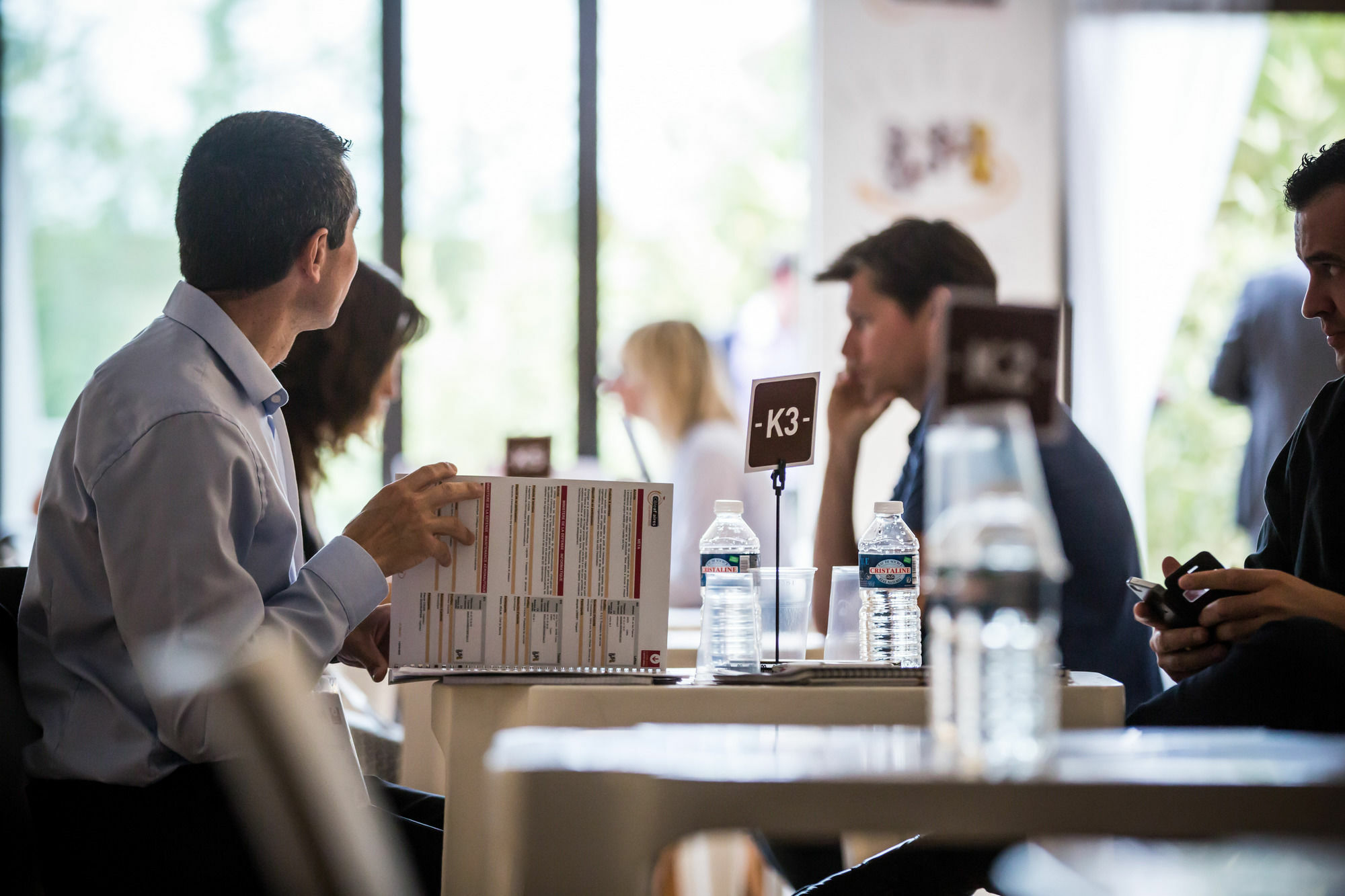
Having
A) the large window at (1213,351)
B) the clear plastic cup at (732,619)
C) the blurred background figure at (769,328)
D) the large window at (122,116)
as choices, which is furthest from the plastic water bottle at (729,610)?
the large window at (1213,351)

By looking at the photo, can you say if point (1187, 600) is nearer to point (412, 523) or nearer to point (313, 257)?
point (412, 523)

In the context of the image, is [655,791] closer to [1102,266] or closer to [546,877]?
[546,877]

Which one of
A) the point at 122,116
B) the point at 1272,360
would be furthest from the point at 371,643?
the point at 122,116

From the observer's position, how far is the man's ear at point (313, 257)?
139 centimetres

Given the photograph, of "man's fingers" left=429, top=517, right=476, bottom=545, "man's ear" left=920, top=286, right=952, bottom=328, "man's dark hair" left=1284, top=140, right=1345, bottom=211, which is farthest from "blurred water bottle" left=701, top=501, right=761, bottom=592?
"man's dark hair" left=1284, top=140, right=1345, bottom=211

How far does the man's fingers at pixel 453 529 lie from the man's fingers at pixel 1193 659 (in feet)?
2.55

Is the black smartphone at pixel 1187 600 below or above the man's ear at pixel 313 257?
below

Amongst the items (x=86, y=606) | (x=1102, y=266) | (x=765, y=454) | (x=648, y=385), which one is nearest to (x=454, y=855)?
(x=86, y=606)

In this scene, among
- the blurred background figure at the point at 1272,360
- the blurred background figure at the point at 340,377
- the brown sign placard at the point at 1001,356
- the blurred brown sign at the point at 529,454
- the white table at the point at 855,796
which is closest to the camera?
the white table at the point at 855,796

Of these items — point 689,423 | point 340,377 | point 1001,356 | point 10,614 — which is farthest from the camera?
point 689,423

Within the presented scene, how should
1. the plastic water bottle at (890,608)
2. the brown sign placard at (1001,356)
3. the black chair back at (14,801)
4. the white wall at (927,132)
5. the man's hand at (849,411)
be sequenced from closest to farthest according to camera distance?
the brown sign placard at (1001,356)
the black chair back at (14,801)
the plastic water bottle at (890,608)
the man's hand at (849,411)
the white wall at (927,132)

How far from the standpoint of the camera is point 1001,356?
88 cm

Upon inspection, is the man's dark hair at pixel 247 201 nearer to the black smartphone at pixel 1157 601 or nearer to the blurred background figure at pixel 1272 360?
the black smartphone at pixel 1157 601

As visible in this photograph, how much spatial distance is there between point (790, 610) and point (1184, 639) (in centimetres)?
49
